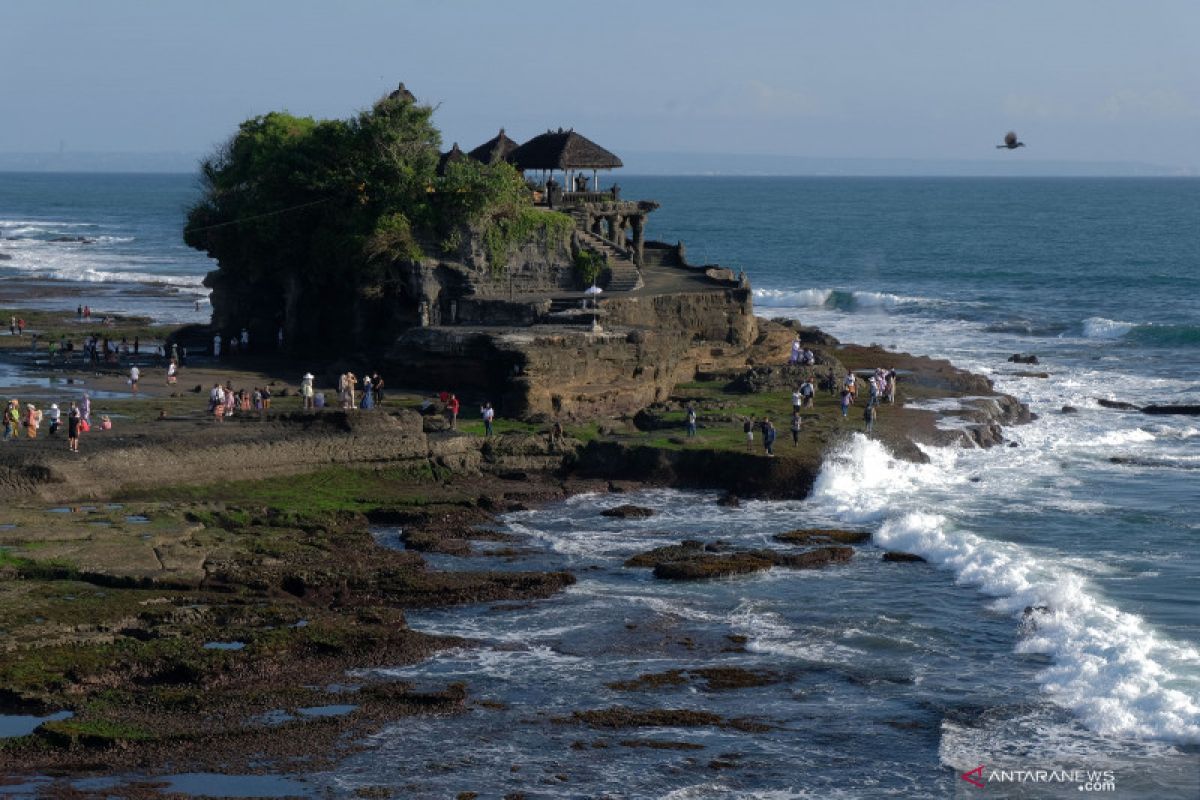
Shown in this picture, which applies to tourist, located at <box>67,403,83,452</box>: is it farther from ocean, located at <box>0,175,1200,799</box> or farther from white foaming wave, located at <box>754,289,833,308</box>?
white foaming wave, located at <box>754,289,833,308</box>

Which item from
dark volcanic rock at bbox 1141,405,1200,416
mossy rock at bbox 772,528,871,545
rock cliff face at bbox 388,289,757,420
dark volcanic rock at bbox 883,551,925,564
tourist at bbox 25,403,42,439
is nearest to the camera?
dark volcanic rock at bbox 883,551,925,564

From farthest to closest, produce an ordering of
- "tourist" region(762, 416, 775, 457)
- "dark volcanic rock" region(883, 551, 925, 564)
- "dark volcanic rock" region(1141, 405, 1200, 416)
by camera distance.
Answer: "dark volcanic rock" region(1141, 405, 1200, 416), "tourist" region(762, 416, 775, 457), "dark volcanic rock" region(883, 551, 925, 564)

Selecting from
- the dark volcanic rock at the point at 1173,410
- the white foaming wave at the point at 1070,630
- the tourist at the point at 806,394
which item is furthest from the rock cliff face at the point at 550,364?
the dark volcanic rock at the point at 1173,410

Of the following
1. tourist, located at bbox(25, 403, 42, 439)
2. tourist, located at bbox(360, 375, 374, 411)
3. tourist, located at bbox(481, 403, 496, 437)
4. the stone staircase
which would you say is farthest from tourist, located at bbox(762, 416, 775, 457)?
tourist, located at bbox(25, 403, 42, 439)

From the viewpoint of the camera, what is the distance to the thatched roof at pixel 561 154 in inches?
2224

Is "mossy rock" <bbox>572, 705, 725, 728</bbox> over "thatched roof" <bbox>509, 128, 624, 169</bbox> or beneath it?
beneath

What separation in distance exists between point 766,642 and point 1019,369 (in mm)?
34194

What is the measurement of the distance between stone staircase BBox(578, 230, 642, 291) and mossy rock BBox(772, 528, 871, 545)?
61.5 ft

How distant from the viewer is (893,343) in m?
65.7

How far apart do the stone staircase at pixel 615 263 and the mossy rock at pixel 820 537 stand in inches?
738

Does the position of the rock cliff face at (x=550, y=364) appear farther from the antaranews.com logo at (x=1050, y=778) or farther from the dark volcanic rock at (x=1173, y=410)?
the antaranews.com logo at (x=1050, y=778)

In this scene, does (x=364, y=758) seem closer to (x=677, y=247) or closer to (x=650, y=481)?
(x=650, y=481)

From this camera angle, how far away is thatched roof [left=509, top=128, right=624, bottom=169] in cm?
5650

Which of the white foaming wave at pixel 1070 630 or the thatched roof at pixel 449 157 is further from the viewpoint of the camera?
the thatched roof at pixel 449 157
